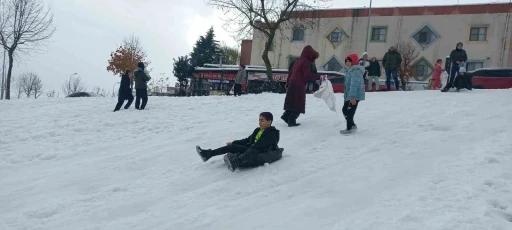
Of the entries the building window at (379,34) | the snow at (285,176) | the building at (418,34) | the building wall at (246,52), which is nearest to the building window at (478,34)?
the building at (418,34)

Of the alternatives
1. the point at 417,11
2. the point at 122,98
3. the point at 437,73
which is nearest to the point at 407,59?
the point at 417,11

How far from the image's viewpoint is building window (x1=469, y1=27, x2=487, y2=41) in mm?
33938

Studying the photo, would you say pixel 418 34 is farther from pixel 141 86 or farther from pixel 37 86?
pixel 37 86

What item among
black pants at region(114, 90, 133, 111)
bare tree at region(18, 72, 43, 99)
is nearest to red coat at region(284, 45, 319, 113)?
black pants at region(114, 90, 133, 111)

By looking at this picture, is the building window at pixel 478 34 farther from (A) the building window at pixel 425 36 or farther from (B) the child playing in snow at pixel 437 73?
(B) the child playing in snow at pixel 437 73

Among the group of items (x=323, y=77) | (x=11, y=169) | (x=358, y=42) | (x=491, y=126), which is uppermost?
(x=358, y=42)

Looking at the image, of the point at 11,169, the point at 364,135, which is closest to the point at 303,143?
the point at 364,135

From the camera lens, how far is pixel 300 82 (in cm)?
927

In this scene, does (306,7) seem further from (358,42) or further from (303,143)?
(303,143)

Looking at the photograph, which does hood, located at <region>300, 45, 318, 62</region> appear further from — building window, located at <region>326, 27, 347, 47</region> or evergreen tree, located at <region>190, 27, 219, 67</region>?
evergreen tree, located at <region>190, 27, 219, 67</region>

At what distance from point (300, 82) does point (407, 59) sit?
2828 centimetres

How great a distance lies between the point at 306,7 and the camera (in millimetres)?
28469

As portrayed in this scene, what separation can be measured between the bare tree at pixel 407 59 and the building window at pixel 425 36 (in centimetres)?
69

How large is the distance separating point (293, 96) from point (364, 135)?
195cm
